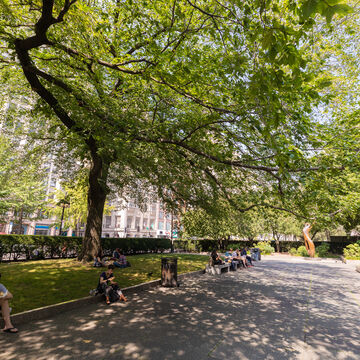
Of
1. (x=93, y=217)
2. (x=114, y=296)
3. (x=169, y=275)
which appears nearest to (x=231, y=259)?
(x=169, y=275)

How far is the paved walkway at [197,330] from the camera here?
459 centimetres

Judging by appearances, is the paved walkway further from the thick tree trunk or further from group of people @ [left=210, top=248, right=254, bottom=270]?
the thick tree trunk

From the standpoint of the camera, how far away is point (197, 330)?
564cm

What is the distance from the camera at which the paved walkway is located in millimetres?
4586

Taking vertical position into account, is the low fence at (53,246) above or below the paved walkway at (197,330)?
above

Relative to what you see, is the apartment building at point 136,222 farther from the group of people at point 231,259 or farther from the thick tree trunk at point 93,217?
the thick tree trunk at point 93,217

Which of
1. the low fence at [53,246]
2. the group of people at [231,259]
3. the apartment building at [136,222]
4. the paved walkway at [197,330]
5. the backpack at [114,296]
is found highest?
the apartment building at [136,222]

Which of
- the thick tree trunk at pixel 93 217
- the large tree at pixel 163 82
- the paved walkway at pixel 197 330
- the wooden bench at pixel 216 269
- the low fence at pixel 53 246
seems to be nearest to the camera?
the paved walkway at pixel 197 330

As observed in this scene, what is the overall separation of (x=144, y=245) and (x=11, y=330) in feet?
72.0

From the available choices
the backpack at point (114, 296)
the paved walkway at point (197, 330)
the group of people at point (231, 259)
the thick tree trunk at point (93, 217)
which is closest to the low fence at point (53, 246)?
the thick tree trunk at point (93, 217)

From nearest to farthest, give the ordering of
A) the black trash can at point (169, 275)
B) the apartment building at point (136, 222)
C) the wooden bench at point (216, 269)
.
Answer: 1. the black trash can at point (169, 275)
2. the wooden bench at point (216, 269)
3. the apartment building at point (136, 222)

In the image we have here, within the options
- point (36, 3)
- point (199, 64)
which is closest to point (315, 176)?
point (199, 64)

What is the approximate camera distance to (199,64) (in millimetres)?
8508

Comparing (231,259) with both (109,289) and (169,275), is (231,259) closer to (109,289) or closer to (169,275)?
(169,275)
